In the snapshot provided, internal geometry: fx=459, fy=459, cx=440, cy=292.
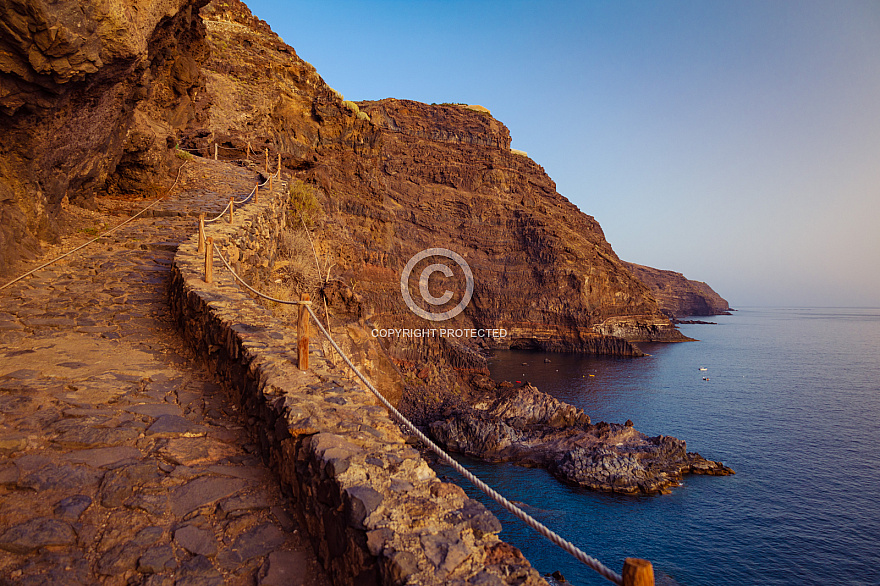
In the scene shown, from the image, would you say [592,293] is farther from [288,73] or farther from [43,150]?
[43,150]

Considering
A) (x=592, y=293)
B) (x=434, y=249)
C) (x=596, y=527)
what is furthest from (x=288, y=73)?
(x=592, y=293)

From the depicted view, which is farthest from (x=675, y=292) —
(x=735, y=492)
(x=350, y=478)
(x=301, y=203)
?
(x=350, y=478)

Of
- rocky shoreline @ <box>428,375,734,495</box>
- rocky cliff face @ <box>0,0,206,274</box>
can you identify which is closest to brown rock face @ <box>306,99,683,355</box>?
rocky shoreline @ <box>428,375,734,495</box>

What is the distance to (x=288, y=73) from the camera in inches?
1319

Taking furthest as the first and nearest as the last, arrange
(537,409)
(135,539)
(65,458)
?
1. (537,409)
2. (65,458)
3. (135,539)

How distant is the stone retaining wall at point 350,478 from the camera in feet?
7.75

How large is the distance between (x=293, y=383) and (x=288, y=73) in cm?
3514

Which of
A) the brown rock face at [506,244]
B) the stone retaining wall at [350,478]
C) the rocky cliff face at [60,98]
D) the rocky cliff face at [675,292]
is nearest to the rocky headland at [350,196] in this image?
the rocky cliff face at [60,98]

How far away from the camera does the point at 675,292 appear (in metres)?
138

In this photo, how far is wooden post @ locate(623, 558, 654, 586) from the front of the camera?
5.86 feet

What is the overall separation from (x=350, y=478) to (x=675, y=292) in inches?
5994

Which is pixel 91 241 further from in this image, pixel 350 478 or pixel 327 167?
pixel 327 167

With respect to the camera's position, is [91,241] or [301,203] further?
[301,203]

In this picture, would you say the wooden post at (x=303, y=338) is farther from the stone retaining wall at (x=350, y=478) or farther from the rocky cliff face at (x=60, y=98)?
the rocky cliff face at (x=60, y=98)
